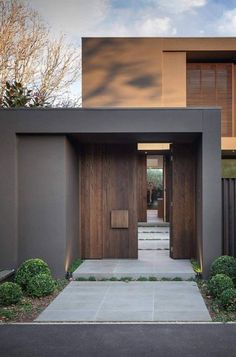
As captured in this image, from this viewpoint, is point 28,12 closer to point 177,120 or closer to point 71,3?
point 71,3

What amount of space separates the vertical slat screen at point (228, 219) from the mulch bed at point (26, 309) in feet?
11.4

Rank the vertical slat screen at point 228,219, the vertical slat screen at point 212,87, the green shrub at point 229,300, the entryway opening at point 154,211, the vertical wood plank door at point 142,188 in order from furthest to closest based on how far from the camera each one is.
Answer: the vertical wood plank door at point 142,188 < the vertical slat screen at point 212,87 < the entryway opening at point 154,211 < the vertical slat screen at point 228,219 < the green shrub at point 229,300

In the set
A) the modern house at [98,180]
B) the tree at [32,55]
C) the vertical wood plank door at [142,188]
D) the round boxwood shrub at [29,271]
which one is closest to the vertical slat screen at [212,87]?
the vertical wood plank door at [142,188]

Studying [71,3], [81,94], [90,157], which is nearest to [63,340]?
[90,157]

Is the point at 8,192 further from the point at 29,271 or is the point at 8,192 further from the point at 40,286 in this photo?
the point at 40,286

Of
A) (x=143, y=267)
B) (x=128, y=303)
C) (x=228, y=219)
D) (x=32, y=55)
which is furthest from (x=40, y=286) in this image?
(x=32, y=55)

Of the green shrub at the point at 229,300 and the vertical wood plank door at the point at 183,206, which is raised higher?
the vertical wood plank door at the point at 183,206

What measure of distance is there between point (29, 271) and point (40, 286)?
0.56 metres

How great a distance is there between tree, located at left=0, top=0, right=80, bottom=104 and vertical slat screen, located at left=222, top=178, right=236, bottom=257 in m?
8.28

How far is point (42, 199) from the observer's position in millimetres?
8242

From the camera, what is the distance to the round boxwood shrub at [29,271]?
7.08 meters

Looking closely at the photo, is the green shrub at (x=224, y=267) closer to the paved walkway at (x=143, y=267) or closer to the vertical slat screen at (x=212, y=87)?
the paved walkway at (x=143, y=267)

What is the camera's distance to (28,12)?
45.9 ft

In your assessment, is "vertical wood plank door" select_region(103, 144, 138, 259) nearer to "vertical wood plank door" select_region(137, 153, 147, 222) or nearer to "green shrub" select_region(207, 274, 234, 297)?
"green shrub" select_region(207, 274, 234, 297)
